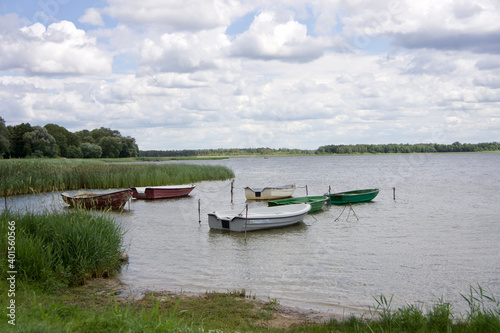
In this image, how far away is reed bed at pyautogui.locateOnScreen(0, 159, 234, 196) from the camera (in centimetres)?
2998

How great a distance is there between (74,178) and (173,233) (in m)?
20.3

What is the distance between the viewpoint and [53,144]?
78875 millimetres

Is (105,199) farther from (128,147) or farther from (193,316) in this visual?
(128,147)

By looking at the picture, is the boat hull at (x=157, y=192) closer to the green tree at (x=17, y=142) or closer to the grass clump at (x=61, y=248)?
the grass clump at (x=61, y=248)

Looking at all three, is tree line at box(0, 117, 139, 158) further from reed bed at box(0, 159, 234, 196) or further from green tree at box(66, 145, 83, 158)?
reed bed at box(0, 159, 234, 196)

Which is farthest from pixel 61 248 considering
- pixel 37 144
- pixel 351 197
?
pixel 37 144

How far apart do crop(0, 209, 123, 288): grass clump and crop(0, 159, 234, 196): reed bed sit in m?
16.8

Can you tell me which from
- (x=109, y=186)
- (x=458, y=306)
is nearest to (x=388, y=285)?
(x=458, y=306)

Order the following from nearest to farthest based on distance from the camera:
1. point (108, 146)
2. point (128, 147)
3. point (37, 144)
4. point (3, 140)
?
point (3, 140) < point (37, 144) < point (108, 146) < point (128, 147)

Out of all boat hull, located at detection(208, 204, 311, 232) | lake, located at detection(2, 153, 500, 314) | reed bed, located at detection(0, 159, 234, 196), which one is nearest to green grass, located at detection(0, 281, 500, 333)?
lake, located at detection(2, 153, 500, 314)

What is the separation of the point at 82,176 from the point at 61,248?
27.7 m

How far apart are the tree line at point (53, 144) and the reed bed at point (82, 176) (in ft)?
112

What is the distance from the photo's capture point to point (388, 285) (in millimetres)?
10547
